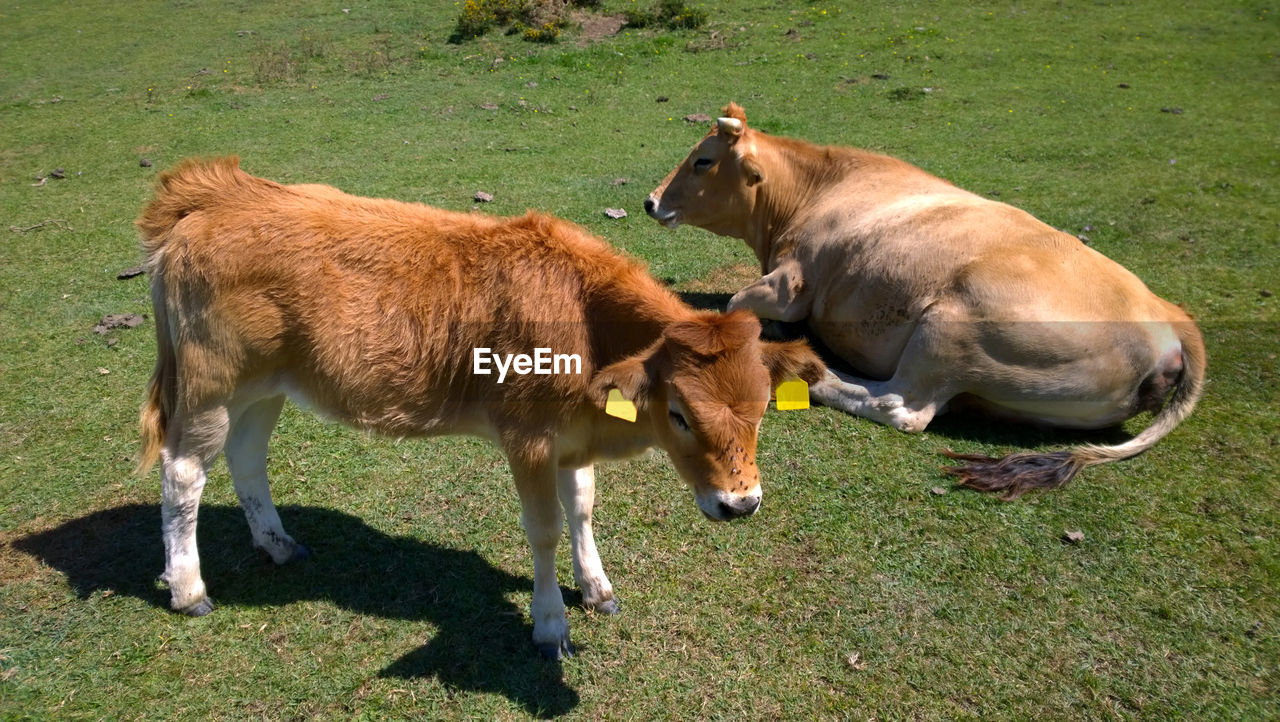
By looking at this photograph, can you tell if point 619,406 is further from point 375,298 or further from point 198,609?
point 198,609

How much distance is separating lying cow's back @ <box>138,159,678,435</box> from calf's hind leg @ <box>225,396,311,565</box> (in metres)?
0.50

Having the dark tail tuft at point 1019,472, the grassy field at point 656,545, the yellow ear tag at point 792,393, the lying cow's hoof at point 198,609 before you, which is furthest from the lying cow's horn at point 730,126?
the lying cow's hoof at point 198,609

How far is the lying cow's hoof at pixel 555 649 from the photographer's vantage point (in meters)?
3.89

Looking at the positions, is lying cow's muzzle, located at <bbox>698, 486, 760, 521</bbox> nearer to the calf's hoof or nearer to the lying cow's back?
the lying cow's back

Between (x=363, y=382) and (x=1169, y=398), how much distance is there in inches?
209

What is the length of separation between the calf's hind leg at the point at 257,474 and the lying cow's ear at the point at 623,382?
1947mm

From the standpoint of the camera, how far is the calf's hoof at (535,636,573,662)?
3895 mm

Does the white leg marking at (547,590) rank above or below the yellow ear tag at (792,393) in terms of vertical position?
below

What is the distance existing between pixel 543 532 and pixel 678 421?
3.02ft

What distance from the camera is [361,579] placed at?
434 centimetres

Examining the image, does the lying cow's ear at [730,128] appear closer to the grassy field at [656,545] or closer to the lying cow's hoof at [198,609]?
the grassy field at [656,545]

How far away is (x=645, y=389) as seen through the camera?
3334mm

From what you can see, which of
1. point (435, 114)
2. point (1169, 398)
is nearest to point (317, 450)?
point (1169, 398)

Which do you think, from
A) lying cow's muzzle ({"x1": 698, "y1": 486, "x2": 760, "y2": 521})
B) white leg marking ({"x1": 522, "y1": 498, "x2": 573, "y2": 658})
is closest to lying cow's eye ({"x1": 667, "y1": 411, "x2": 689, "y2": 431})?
lying cow's muzzle ({"x1": 698, "y1": 486, "x2": 760, "y2": 521})
